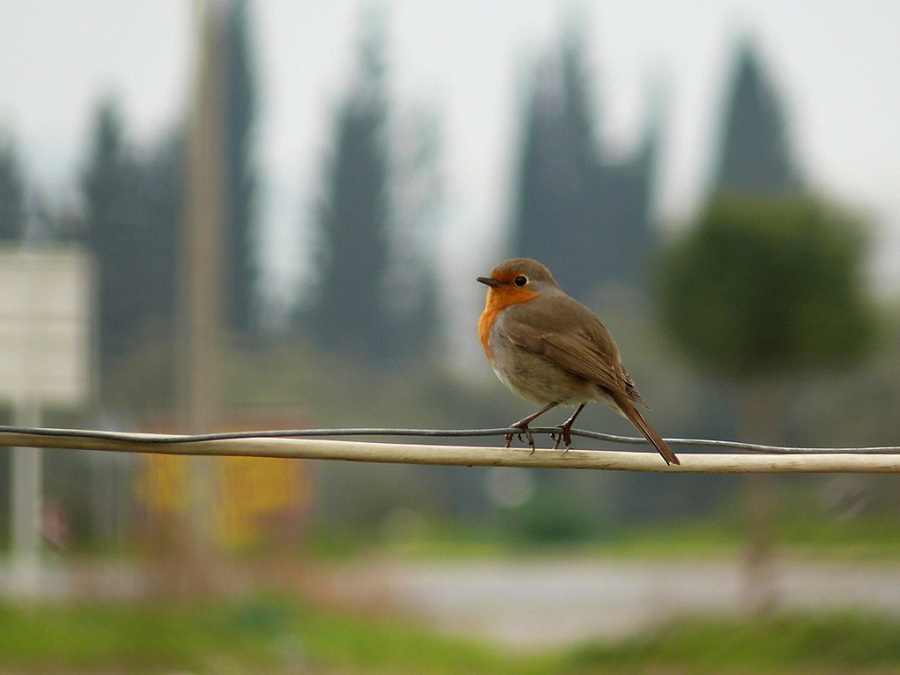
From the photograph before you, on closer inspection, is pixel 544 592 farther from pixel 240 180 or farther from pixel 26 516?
pixel 240 180

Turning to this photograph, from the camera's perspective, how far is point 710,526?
70.3ft

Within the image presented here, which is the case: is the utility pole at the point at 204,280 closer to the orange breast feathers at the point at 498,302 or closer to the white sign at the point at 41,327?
the white sign at the point at 41,327

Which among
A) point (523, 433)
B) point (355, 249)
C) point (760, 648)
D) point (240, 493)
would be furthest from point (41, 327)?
point (355, 249)

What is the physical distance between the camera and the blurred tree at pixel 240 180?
2630 cm

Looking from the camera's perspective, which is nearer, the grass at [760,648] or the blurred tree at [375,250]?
the grass at [760,648]

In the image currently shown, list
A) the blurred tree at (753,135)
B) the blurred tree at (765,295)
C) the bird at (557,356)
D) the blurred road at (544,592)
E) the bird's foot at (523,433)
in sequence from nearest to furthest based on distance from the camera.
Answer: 1. the bird's foot at (523,433)
2. the bird at (557,356)
3. the blurred road at (544,592)
4. the blurred tree at (765,295)
5. the blurred tree at (753,135)

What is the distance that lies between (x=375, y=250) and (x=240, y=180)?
423 centimetres

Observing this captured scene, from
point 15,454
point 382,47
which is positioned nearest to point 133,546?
point 15,454

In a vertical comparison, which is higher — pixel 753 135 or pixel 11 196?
pixel 753 135

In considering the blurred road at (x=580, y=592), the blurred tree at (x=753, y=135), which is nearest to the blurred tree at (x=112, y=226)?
the blurred road at (x=580, y=592)

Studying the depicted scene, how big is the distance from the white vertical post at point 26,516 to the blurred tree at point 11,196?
102 inches

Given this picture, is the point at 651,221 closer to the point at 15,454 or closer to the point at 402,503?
the point at 402,503

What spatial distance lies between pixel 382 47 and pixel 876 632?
26526mm

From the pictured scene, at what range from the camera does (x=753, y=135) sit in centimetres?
3366
